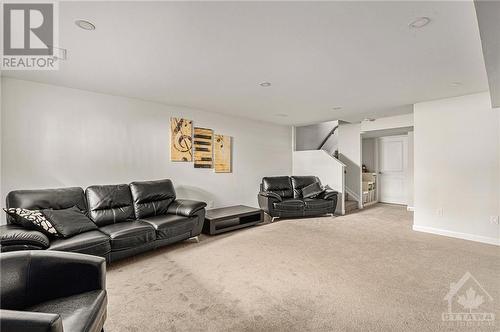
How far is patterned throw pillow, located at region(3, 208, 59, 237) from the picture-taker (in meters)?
2.41

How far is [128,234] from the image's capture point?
2.80m

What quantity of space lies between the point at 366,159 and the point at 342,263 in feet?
18.1

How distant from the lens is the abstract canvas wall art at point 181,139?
4.41 meters

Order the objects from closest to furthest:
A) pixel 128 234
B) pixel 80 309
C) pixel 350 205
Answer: pixel 80 309
pixel 128 234
pixel 350 205

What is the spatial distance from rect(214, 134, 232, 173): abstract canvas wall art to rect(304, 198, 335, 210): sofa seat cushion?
1.96m

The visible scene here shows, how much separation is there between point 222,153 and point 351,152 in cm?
376

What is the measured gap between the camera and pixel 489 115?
3547 millimetres

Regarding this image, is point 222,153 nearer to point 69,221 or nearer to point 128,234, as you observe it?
point 128,234

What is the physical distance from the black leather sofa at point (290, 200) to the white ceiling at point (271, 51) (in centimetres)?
230

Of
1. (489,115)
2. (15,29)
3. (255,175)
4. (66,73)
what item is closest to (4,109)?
(66,73)

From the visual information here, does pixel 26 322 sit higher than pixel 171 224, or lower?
higher

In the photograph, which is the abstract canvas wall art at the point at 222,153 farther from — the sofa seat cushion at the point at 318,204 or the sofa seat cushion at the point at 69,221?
the sofa seat cushion at the point at 69,221

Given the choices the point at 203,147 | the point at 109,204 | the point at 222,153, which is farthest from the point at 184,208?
the point at 222,153

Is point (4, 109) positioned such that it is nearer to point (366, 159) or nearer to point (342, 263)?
point (342, 263)
